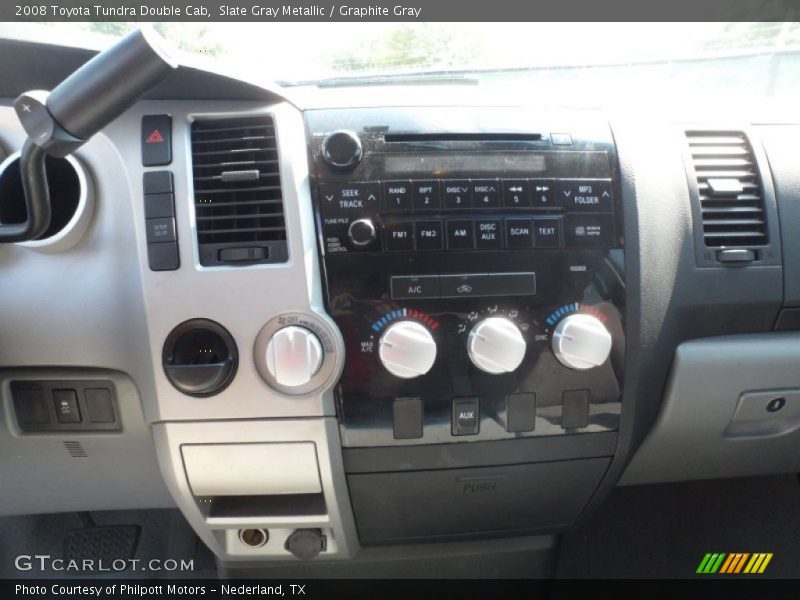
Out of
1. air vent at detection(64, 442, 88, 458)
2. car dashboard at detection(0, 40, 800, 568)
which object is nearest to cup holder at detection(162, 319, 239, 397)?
car dashboard at detection(0, 40, 800, 568)

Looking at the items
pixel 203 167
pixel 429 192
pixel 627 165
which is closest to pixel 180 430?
pixel 203 167

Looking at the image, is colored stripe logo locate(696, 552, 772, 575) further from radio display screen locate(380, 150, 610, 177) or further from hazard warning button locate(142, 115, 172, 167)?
hazard warning button locate(142, 115, 172, 167)

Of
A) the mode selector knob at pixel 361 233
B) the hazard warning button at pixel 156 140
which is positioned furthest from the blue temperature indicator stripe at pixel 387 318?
the hazard warning button at pixel 156 140

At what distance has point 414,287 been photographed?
0.92 metres

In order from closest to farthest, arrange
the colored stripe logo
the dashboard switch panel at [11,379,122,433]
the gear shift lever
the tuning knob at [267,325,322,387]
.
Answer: the gear shift lever → the tuning knob at [267,325,322,387] → the dashboard switch panel at [11,379,122,433] → the colored stripe logo

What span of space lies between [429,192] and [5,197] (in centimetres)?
65

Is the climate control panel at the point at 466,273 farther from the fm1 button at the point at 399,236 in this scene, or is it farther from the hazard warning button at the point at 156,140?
the hazard warning button at the point at 156,140

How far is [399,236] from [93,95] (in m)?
0.44

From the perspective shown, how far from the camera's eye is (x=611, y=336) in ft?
3.20

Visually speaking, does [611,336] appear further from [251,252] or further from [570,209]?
[251,252]

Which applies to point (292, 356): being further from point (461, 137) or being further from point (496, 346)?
point (461, 137)

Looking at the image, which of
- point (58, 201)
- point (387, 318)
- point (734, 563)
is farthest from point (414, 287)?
point (734, 563)
